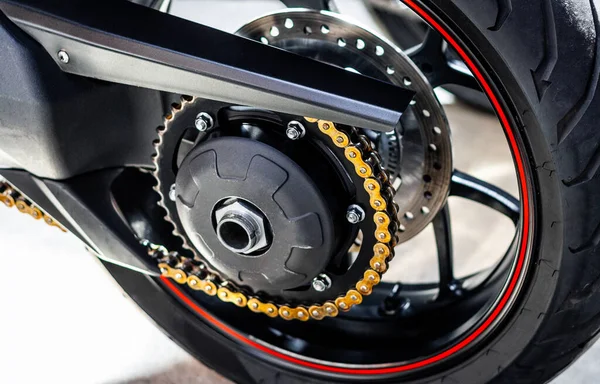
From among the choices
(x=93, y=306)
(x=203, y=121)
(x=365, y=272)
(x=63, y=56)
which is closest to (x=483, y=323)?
(x=365, y=272)

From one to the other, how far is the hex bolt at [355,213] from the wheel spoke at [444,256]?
0.28m

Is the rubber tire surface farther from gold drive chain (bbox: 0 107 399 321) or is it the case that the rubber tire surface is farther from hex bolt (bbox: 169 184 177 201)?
hex bolt (bbox: 169 184 177 201)

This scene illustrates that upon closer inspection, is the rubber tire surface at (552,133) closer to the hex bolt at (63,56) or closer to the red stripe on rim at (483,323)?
the red stripe on rim at (483,323)

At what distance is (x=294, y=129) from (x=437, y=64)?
1.28 ft

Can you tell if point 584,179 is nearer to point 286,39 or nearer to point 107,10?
point 286,39

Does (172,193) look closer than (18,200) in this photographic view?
Yes

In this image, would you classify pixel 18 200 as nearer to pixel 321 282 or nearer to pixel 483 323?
pixel 321 282

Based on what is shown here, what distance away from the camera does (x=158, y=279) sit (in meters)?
1.14

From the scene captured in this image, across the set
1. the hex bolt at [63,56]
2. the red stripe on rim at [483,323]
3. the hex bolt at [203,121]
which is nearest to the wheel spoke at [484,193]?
the red stripe on rim at [483,323]

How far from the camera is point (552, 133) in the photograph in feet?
2.44

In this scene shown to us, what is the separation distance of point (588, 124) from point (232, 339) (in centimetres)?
60

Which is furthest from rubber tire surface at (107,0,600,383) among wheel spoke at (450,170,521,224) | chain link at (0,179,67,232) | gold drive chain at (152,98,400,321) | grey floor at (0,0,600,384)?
chain link at (0,179,67,232)

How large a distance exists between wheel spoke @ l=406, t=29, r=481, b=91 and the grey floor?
418mm

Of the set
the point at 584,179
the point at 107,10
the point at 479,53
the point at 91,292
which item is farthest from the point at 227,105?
the point at 91,292
